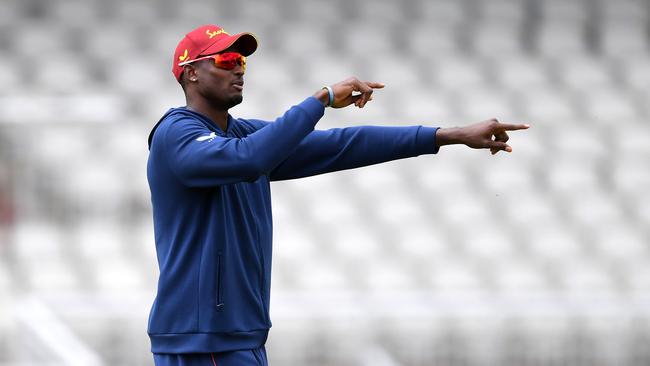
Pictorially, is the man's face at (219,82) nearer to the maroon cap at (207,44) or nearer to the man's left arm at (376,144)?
the maroon cap at (207,44)

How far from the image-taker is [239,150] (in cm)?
291

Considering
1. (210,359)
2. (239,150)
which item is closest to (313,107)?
(239,150)

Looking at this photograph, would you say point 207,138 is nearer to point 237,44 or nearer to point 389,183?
point 237,44

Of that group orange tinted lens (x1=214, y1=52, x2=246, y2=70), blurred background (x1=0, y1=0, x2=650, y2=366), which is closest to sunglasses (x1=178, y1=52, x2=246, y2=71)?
orange tinted lens (x1=214, y1=52, x2=246, y2=70)

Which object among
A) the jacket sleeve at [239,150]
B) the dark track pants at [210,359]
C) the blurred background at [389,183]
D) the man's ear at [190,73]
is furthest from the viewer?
the blurred background at [389,183]

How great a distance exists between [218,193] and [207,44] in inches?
15.6

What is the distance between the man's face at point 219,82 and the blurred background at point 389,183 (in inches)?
143

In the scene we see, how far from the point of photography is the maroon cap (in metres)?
3.12

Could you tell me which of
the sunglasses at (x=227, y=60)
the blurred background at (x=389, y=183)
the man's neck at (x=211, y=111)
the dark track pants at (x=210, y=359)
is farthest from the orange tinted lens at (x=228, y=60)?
the blurred background at (x=389, y=183)

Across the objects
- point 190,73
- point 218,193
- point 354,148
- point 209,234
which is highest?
point 190,73

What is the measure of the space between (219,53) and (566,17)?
25.6 feet

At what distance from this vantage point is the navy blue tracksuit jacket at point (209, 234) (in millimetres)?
2938

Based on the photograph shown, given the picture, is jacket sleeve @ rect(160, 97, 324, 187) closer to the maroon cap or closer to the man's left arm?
the maroon cap

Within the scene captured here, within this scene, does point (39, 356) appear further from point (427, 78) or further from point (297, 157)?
point (427, 78)
